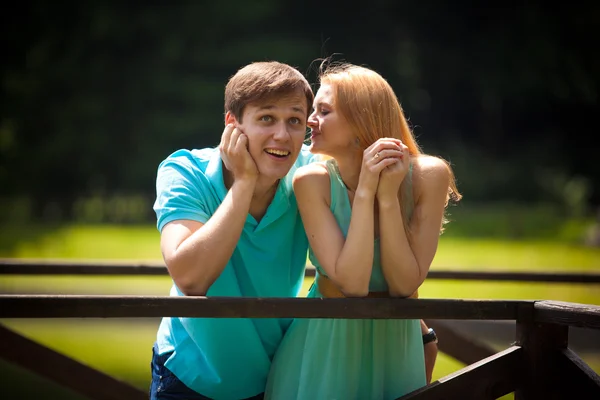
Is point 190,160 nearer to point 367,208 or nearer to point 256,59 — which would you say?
point 367,208

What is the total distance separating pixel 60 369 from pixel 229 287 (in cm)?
126

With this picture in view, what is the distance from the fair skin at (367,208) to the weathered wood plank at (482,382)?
400 millimetres

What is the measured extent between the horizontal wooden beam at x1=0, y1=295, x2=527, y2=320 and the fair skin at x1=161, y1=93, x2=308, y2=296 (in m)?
0.32

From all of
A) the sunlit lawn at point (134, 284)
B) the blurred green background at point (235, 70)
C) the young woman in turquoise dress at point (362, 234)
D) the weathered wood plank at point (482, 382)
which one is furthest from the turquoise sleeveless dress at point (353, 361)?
the blurred green background at point (235, 70)

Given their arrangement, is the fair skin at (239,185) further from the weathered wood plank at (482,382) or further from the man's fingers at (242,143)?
the weathered wood plank at (482,382)

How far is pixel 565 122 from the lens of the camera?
3438 centimetres

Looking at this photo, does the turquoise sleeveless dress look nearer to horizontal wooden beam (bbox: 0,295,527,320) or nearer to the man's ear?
horizontal wooden beam (bbox: 0,295,527,320)

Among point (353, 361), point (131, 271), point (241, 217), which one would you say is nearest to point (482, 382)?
point (353, 361)

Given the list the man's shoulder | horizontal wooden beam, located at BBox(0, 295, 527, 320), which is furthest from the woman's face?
horizontal wooden beam, located at BBox(0, 295, 527, 320)

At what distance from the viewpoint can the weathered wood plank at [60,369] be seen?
13.9ft

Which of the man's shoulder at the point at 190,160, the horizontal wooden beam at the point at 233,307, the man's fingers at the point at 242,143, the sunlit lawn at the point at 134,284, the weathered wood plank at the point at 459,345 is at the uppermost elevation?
the man's fingers at the point at 242,143

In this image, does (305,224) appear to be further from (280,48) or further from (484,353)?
(280,48)

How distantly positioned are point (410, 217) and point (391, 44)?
32.4m

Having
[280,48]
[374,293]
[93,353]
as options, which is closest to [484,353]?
[374,293]
